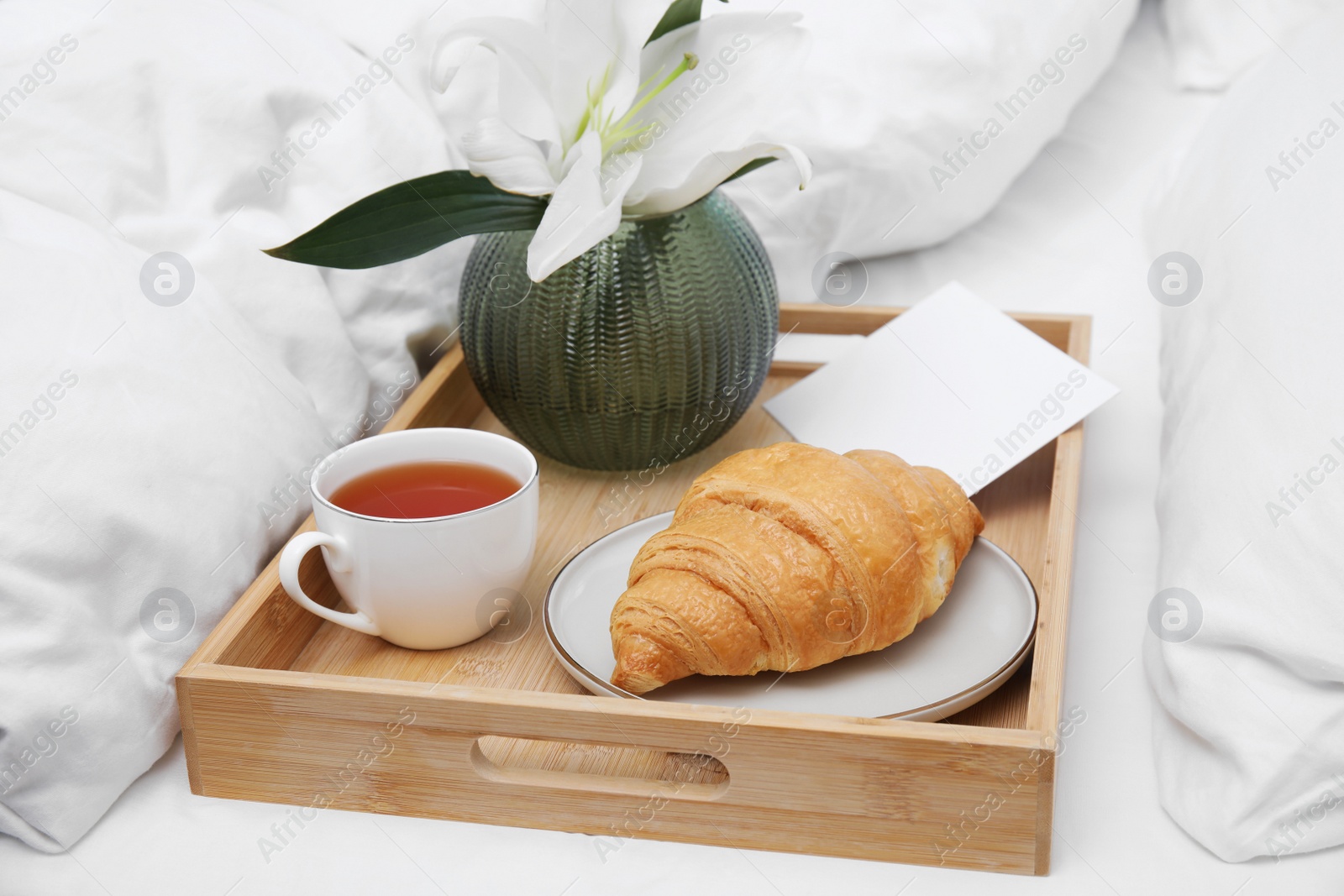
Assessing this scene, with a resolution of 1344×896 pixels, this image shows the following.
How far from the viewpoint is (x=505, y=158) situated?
682mm

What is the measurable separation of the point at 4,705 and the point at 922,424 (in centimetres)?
56

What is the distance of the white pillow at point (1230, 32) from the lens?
1270 mm

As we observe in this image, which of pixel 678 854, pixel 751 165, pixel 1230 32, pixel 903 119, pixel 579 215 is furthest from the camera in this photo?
pixel 1230 32

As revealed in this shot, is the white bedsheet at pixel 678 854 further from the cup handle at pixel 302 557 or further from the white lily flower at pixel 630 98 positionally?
the white lily flower at pixel 630 98

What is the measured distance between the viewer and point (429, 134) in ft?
3.15

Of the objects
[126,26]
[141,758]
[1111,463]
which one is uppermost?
[126,26]

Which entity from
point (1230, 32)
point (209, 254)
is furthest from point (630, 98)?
point (1230, 32)

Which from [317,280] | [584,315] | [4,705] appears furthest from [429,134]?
[4,705]

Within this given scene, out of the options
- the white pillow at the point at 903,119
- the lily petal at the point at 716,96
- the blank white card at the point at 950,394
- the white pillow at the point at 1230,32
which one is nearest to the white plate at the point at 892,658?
the blank white card at the point at 950,394

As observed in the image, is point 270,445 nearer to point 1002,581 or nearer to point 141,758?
point 141,758

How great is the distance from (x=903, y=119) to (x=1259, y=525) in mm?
574

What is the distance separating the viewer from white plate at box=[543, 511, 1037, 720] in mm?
579

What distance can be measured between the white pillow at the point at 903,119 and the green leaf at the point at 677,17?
13.2 inches

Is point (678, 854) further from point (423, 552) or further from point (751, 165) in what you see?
point (751, 165)
